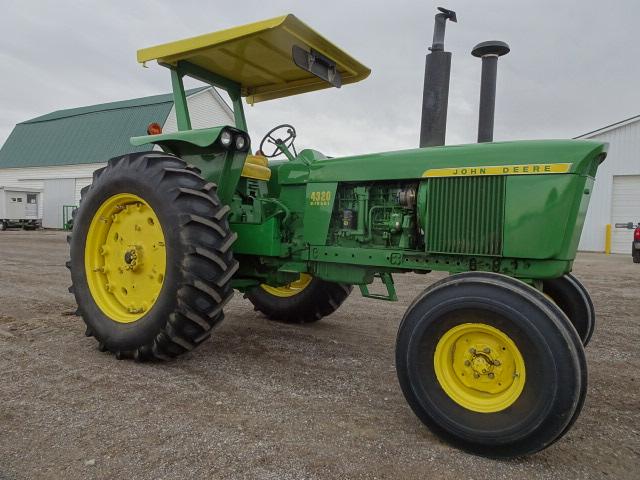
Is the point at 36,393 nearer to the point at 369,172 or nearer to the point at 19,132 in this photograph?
the point at 369,172

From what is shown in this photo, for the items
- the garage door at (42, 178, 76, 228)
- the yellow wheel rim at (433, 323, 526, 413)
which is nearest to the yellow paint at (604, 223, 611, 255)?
the yellow wheel rim at (433, 323, 526, 413)

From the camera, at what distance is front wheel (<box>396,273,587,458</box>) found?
90.7 inches

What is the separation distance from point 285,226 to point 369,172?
880mm

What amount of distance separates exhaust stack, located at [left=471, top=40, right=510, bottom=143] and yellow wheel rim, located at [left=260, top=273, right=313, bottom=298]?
2.18 metres

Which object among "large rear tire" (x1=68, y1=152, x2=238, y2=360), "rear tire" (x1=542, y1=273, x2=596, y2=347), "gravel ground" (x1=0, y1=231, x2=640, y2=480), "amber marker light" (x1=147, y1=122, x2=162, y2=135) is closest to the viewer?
"gravel ground" (x1=0, y1=231, x2=640, y2=480)

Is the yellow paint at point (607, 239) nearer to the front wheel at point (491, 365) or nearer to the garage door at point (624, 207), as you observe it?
the garage door at point (624, 207)

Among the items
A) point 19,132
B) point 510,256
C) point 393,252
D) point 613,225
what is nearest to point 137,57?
point 393,252

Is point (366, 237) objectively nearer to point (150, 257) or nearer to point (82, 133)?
point (150, 257)

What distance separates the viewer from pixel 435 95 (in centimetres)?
446

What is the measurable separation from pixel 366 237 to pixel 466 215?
82 centimetres

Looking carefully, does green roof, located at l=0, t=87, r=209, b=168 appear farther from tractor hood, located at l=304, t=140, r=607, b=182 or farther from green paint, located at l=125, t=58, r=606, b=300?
tractor hood, located at l=304, t=140, r=607, b=182

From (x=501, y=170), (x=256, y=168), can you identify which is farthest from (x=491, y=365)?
(x=256, y=168)

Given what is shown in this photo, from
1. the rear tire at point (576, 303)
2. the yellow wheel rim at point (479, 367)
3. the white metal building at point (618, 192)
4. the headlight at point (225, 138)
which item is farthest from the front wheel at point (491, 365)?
the white metal building at point (618, 192)

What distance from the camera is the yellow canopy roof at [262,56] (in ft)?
11.7
